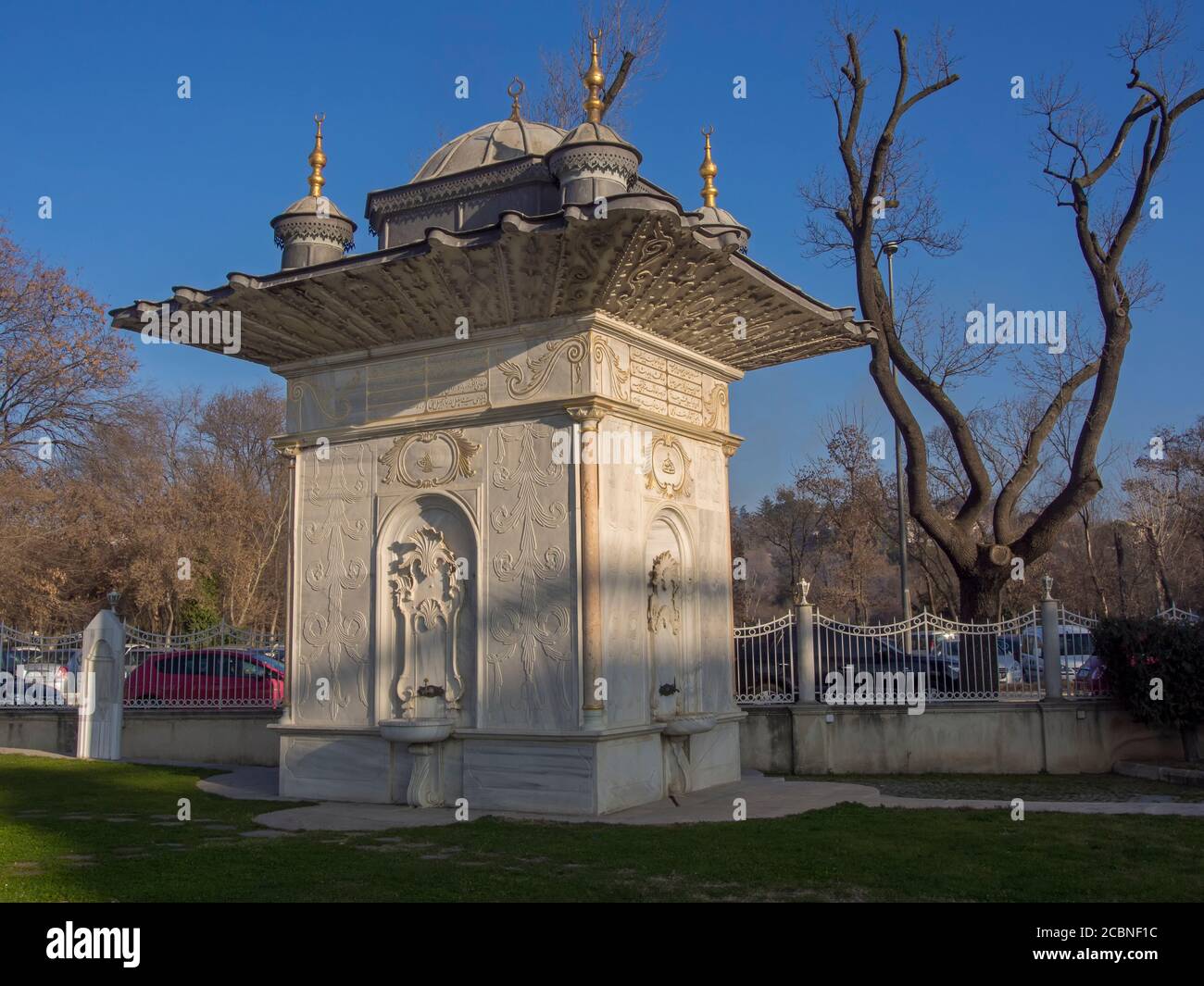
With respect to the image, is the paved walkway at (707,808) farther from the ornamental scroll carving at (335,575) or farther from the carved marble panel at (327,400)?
the carved marble panel at (327,400)

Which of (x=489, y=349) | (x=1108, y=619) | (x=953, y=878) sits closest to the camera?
(x=953, y=878)

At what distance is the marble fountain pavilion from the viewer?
10164 millimetres

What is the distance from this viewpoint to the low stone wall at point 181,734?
1623 centimetres

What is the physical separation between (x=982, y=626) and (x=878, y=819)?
19.4ft

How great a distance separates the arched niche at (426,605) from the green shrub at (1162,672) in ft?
28.5

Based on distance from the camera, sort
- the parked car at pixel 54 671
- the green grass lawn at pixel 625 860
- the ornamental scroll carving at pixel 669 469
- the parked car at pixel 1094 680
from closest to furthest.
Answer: the green grass lawn at pixel 625 860 < the ornamental scroll carving at pixel 669 469 < the parked car at pixel 1094 680 < the parked car at pixel 54 671

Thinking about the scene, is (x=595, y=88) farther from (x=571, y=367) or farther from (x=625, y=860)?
(x=625, y=860)

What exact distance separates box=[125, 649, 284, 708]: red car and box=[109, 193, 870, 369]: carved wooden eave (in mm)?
6395

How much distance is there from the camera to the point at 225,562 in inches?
1303

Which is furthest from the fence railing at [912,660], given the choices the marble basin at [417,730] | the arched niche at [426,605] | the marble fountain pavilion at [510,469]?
the marble basin at [417,730]

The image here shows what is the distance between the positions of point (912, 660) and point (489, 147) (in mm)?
8777

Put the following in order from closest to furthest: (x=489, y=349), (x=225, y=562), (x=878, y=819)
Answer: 1. (x=878, y=819)
2. (x=489, y=349)
3. (x=225, y=562)
